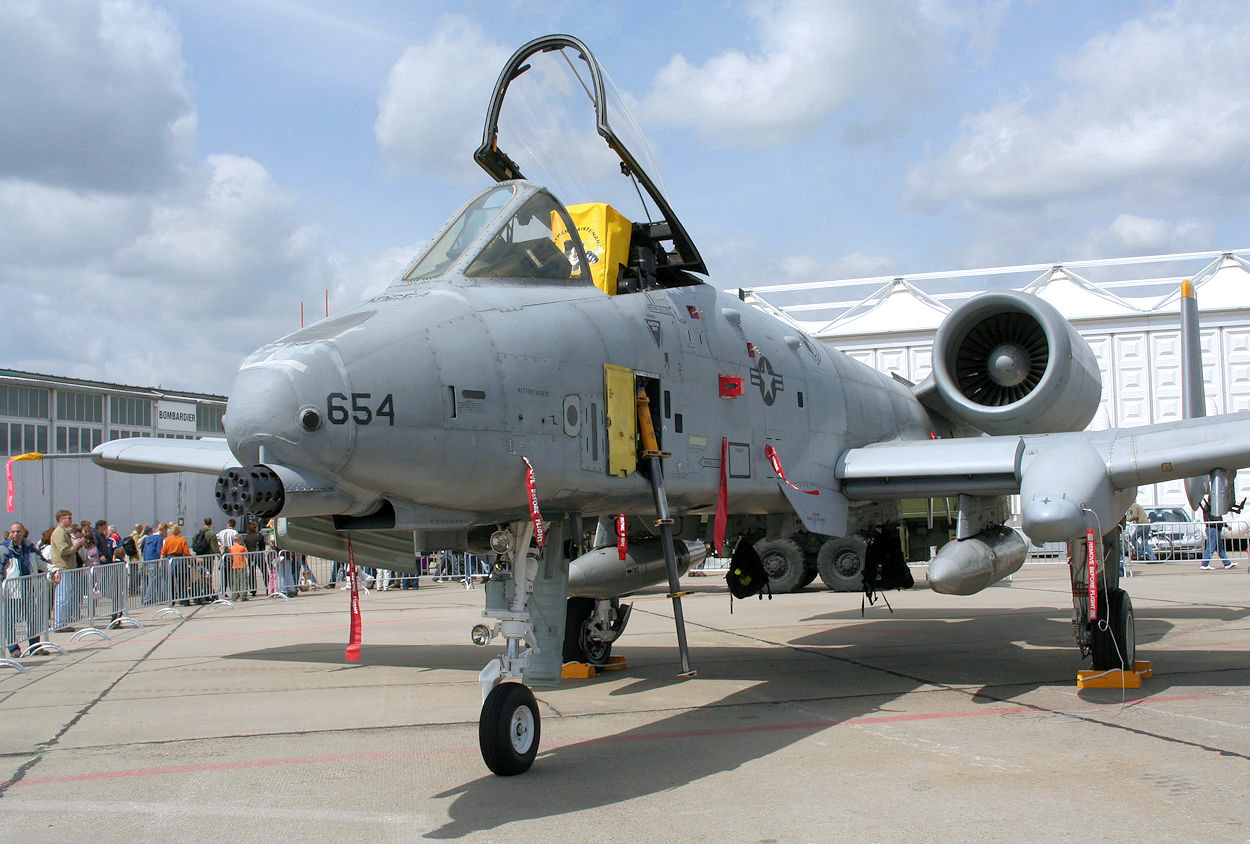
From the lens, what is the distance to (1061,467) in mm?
7602

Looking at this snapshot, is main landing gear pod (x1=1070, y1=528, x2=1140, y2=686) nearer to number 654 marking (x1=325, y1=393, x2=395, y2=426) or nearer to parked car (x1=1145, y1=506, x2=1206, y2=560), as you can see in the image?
number 654 marking (x1=325, y1=393, x2=395, y2=426)

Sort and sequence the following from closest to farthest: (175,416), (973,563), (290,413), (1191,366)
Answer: (290,413) < (973,563) < (1191,366) < (175,416)

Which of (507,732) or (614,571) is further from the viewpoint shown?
(614,571)

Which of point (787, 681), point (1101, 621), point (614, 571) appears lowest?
point (787, 681)

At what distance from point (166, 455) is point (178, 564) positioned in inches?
404

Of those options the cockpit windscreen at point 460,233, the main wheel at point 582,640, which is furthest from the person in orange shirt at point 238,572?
the cockpit windscreen at point 460,233

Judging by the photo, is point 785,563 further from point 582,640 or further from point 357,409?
point 357,409

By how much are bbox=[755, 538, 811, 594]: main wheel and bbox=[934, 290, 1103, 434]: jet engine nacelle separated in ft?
24.9

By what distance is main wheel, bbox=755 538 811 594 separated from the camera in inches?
712

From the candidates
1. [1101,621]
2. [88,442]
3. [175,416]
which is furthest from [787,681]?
[175,416]

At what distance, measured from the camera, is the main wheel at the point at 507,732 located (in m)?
5.37

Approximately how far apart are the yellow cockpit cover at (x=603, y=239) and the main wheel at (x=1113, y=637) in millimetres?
4861

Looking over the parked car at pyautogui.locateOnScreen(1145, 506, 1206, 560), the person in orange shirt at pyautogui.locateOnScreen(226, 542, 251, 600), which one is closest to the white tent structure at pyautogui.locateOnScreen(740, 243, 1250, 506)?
the parked car at pyautogui.locateOnScreen(1145, 506, 1206, 560)

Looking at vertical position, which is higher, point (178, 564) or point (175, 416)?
point (175, 416)
